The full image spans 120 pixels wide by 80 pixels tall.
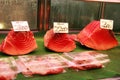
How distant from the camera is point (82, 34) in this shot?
211 cm

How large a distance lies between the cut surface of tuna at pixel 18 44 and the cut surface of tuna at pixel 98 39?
→ 0.52m

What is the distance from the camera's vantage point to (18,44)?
5.60 ft

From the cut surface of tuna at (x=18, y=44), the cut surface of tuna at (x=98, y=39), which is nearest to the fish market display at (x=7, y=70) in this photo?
the cut surface of tuna at (x=18, y=44)

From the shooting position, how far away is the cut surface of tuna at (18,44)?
1.66 m

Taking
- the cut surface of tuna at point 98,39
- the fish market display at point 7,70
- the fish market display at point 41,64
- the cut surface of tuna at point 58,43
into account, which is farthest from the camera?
the cut surface of tuna at point 98,39

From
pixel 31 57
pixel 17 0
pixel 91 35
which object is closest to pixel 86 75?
pixel 31 57

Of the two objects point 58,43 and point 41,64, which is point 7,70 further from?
point 58,43

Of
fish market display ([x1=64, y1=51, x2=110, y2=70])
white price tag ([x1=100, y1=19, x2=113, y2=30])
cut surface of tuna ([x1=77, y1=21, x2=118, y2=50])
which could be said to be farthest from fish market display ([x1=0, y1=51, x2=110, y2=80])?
white price tag ([x1=100, y1=19, x2=113, y2=30])

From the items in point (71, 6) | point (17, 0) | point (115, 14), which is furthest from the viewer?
point (115, 14)

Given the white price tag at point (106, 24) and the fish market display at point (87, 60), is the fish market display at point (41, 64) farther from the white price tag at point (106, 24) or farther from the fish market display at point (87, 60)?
the white price tag at point (106, 24)

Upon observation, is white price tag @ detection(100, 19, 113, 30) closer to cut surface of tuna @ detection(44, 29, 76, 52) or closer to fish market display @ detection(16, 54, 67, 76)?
cut surface of tuna @ detection(44, 29, 76, 52)

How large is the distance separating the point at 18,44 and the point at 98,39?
767 mm

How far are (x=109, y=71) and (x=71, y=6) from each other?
1.15m

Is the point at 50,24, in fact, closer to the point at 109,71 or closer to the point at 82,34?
the point at 82,34
